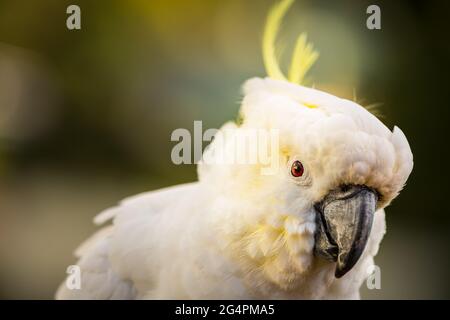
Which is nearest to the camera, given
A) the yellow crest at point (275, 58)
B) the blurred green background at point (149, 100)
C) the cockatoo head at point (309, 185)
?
the cockatoo head at point (309, 185)

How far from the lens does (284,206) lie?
1007mm

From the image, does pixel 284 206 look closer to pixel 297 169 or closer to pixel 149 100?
pixel 297 169

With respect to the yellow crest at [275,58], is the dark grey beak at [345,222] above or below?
below

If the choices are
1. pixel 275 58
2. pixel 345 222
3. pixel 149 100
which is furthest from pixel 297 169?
pixel 149 100

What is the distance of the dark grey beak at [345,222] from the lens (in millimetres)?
951

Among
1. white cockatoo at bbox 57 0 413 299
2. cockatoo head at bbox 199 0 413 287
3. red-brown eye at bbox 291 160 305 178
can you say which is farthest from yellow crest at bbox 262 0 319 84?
red-brown eye at bbox 291 160 305 178

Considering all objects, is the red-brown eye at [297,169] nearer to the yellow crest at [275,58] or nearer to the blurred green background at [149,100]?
the yellow crest at [275,58]

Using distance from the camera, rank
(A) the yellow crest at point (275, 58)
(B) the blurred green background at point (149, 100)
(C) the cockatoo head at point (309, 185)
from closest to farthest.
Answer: (C) the cockatoo head at point (309, 185) → (A) the yellow crest at point (275, 58) → (B) the blurred green background at point (149, 100)

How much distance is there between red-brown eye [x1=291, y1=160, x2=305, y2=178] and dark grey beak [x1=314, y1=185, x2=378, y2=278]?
78mm

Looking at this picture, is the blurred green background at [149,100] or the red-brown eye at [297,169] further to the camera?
the blurred green background at [149,100]

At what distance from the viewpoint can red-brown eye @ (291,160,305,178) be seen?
3.26ft

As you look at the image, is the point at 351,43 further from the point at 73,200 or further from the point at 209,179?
the point at 73,200

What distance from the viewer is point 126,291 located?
4.61 ft
